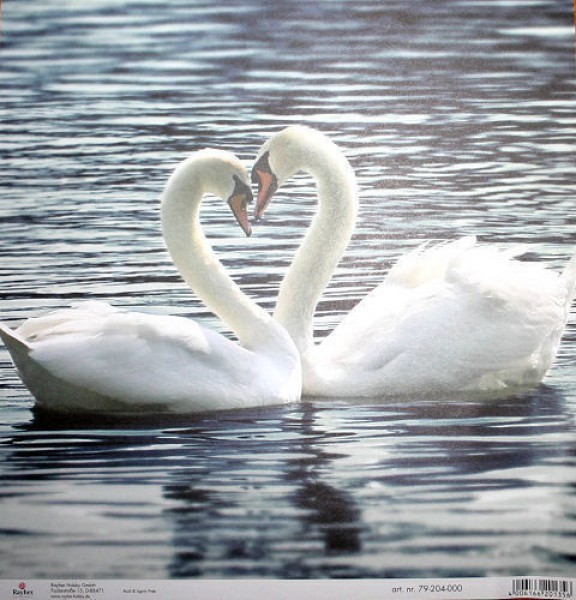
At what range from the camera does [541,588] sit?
347 centimetres

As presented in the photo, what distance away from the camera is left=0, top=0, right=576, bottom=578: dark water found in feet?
11.3

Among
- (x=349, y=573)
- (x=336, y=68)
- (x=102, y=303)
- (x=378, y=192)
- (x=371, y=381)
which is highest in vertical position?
(x=336, y=68)

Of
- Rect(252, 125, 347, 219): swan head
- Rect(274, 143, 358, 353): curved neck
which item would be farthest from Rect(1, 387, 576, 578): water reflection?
Rect(252, 125, 347, 219): swan head

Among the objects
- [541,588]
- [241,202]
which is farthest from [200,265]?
[541,588]

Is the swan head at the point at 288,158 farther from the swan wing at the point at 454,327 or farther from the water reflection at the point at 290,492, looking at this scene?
the water reflection at the point at 290,492

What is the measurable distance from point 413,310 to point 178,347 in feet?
2.25

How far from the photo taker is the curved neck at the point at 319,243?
147 inches

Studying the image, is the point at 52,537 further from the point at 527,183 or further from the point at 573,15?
the point at 573,15

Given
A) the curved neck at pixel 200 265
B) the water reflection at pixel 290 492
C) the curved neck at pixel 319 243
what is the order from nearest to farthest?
the water reflection at pixel 290 492 → the curved neck at pixel 200 265 → the curved neck at pixel 319 243

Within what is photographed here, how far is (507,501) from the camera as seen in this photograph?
3449 mm

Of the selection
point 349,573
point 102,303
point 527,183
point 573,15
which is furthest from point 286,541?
point 573,15

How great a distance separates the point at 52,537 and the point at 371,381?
960 millimetres

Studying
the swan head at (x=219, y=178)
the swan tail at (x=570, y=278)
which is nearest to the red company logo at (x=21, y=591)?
the swan head at (x=219, y=178)

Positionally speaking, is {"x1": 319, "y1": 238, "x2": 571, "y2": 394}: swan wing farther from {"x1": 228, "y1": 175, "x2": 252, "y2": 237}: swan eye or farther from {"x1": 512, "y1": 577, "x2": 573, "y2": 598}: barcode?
{"x1": 512, "y1": 577, "x2": 573, "y2": 598}: barcode
